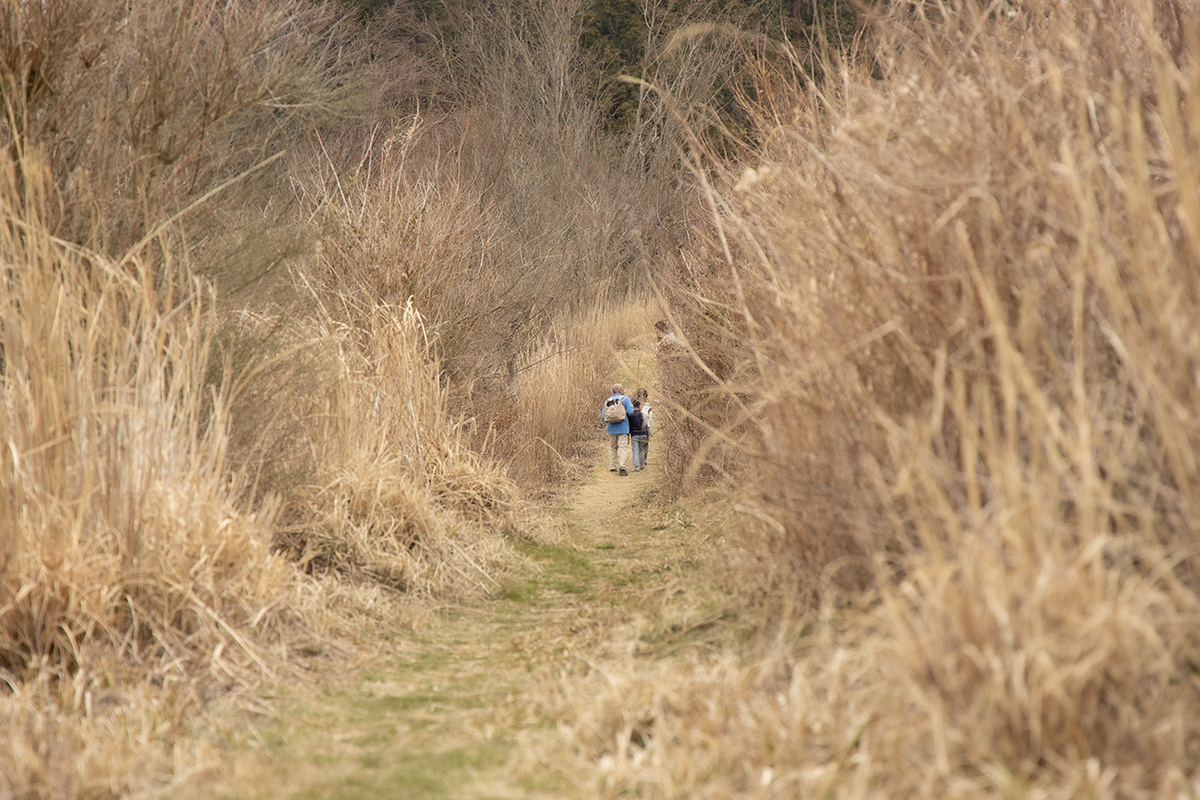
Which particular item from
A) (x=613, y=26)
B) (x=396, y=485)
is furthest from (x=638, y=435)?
(x=613, y=26)

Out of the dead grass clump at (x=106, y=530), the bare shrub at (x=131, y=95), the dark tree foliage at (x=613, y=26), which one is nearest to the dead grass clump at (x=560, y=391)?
the bare shrub at (x=131, y=95)

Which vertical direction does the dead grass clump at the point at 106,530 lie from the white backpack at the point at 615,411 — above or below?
below

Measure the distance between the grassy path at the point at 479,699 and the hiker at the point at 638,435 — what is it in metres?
5.14

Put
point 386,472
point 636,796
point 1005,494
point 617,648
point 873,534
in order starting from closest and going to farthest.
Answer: point 1005,494 → point 636,796 → point 873,534 → point 617,648 → point 386,472

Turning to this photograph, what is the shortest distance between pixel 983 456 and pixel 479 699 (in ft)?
6.83

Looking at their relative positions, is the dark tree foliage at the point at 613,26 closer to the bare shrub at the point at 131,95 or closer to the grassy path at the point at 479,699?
the bare shrub at the point at 131,95

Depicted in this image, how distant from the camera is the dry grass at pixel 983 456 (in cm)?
211

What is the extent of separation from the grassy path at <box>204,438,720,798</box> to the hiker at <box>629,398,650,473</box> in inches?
202

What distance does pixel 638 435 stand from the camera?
38.8ft

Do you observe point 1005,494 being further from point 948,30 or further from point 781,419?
point 948,30

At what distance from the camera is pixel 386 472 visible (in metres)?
6.09

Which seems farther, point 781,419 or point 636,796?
point 781,419

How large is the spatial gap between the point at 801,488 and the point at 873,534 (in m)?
0.40

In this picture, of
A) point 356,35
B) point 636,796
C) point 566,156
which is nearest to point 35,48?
point 636,796
